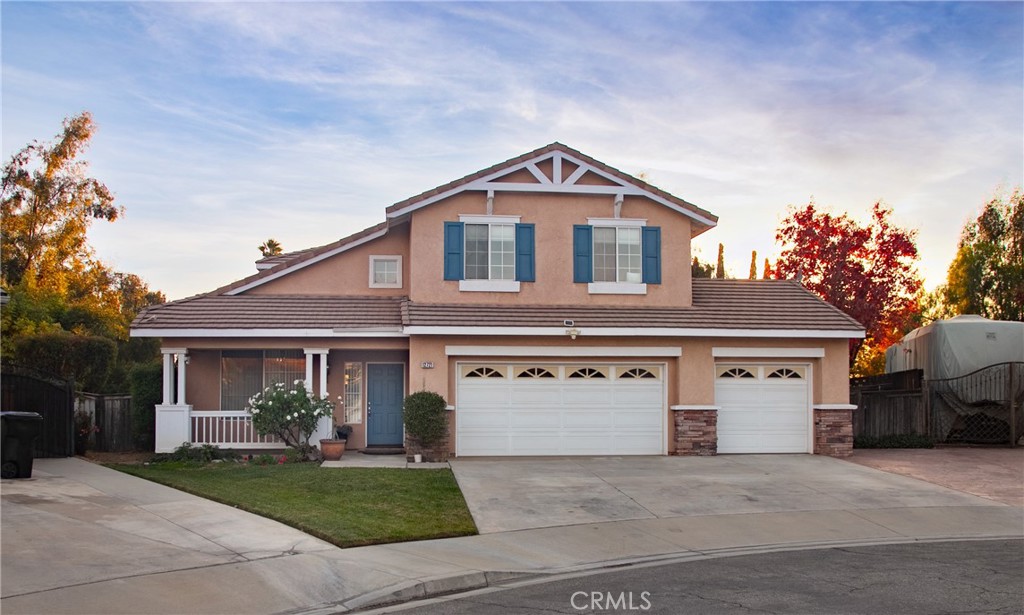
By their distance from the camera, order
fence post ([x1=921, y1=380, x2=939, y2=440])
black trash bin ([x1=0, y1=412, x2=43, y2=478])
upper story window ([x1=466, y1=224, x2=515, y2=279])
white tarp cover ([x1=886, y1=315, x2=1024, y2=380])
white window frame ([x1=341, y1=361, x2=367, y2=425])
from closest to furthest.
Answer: black trash bin ([x1=0, y1=412, x2=43, y2=478]) < upper story window ([x1=466, y1=224, x2=515, y2=279]) < white window frame ([x1=341, y1=361, x2=367, y2=425]) < fence post ([x1=921, y1=380, x2=939, y2=440]) < white tarp cover ([x1=886, y1=315, x2=1024, y2=380])

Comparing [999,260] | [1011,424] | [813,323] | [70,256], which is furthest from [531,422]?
[999,260]

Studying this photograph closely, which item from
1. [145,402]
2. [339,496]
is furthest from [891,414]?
[145,402]

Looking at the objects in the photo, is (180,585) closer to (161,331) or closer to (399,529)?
(399,529)

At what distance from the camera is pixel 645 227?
836 inches

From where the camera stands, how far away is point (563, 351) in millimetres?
20188

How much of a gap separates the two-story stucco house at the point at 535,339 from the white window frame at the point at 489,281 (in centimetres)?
3

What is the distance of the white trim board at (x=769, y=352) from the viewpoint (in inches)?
814

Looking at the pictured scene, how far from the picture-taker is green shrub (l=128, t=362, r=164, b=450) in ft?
67.5

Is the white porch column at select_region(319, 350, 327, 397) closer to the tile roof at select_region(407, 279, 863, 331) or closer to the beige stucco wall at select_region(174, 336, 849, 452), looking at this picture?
the beige stucco wall at select_region(174, 336, 849, 452)

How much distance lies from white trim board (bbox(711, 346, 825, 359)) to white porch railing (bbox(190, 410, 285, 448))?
9.90m

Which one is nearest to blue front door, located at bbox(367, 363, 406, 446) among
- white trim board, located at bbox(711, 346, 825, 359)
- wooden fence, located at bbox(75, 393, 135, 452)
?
wooden fence, located at bbox(75, 393, 135, 452)

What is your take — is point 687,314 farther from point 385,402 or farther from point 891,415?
point 385,402

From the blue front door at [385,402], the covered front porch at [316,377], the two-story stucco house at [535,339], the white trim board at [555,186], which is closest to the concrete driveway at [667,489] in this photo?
the two-story stucco house at [535,339]

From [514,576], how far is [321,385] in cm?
1074
